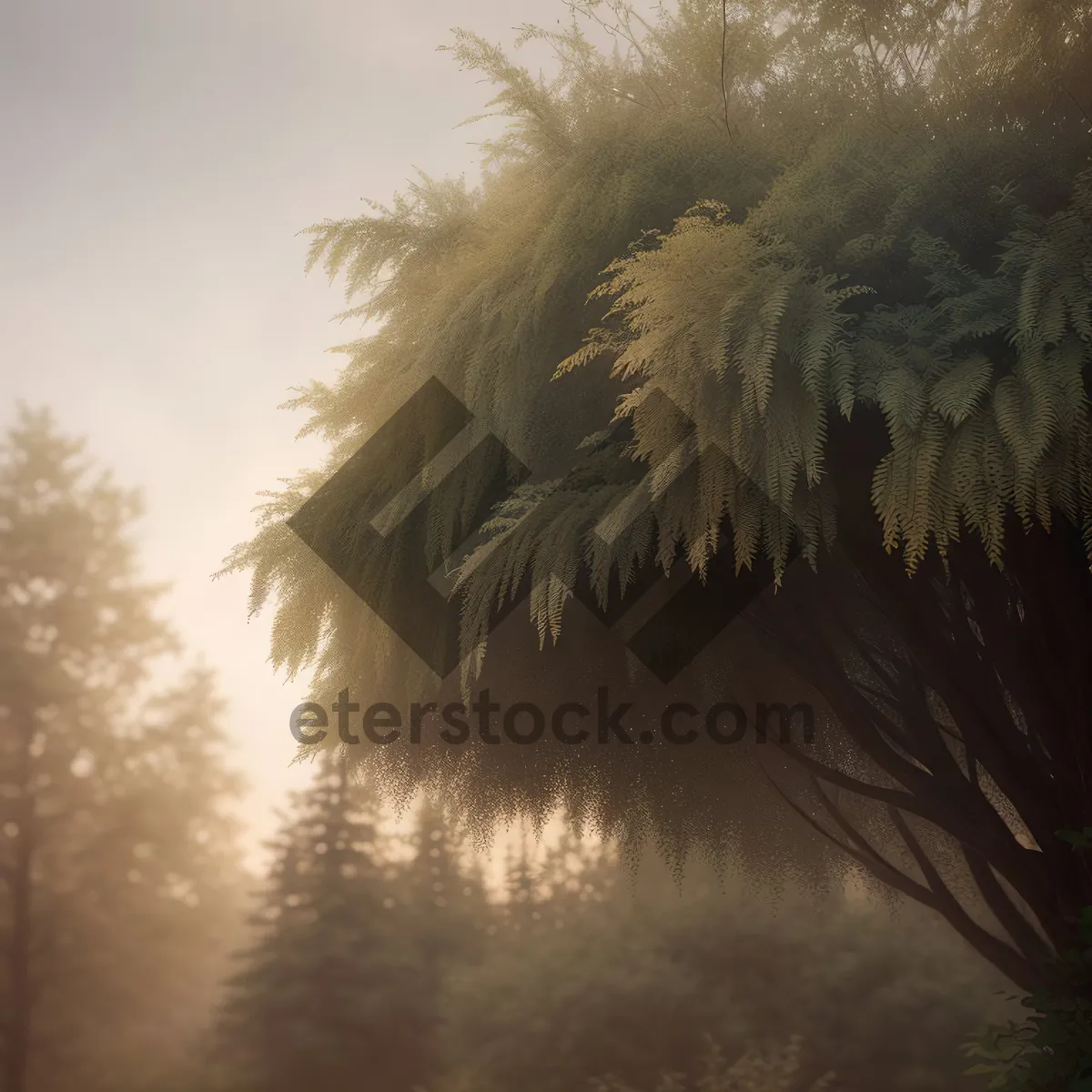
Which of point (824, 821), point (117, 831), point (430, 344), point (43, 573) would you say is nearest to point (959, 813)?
point (824, 821)

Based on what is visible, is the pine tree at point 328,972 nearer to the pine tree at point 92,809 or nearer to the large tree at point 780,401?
the pine tree at point 92,809

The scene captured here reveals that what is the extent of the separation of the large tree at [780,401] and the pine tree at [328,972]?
6923 millimetres

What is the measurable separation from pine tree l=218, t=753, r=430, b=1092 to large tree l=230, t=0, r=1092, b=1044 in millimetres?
6923

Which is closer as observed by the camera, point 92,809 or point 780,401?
point 780,401

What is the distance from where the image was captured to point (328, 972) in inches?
434

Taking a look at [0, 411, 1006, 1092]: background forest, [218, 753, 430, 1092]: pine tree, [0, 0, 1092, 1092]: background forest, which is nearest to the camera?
[0, 0, 1092, 1092]: background forest

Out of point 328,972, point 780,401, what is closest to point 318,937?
point 328,972

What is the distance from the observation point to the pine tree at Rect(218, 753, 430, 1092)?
34.3ft

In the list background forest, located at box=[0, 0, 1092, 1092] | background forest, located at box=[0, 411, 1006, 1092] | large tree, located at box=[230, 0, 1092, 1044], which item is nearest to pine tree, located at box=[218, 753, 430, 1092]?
background forest, located at box=[0, 411, 1006, 1092]

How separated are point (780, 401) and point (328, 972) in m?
10.4

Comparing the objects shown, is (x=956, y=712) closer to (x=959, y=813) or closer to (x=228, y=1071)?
(x=959, y=813)

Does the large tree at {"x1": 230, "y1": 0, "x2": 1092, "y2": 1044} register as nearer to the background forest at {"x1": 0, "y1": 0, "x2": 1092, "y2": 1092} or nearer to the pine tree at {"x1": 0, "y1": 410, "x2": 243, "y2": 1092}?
the background forest at {"x1": 0, "y1": 0, "x2": 1092, "y2": 1092}

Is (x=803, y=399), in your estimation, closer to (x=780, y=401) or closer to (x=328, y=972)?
(x=780, y=401)

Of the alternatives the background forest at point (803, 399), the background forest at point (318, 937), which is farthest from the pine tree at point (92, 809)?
the background forest at point (803, 399)
